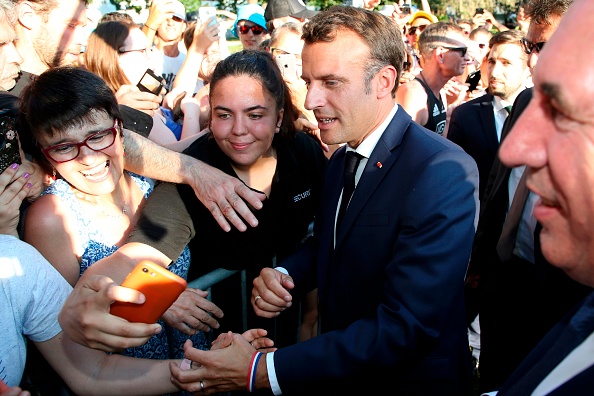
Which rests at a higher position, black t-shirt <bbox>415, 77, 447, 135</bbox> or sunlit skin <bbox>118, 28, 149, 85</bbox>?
sunlit skin <bbox>118, 28, 149, 85</bbox>

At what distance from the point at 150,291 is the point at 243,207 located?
31.8 inches

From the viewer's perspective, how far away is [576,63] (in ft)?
3.39

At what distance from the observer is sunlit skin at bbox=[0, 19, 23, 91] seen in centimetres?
270

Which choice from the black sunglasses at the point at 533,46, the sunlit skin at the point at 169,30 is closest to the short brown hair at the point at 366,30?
the black sunglasses at the point at 533,46

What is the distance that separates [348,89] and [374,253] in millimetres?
841

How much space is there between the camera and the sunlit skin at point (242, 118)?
2.84m

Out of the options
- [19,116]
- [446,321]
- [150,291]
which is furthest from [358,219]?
[19,116]

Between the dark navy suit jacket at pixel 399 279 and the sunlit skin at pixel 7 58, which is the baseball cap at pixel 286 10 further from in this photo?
the dark navy suit jacket at pixel 399 279

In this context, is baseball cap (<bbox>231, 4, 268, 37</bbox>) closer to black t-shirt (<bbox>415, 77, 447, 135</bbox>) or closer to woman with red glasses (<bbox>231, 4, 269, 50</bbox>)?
woman with red glasses (<bbox>231, 4, 269, 50</bbox>)

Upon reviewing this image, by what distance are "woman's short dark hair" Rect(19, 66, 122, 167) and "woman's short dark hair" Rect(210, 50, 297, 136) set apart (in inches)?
28.8

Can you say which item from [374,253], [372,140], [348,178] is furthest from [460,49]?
[374,253]

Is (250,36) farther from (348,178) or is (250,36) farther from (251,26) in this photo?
(348,178)

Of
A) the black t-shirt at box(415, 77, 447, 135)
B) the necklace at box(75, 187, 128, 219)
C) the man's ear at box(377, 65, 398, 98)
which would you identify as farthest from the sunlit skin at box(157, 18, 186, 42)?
the man's ear at box(377, 65, 398, 98)

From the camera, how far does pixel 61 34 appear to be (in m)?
3.51
